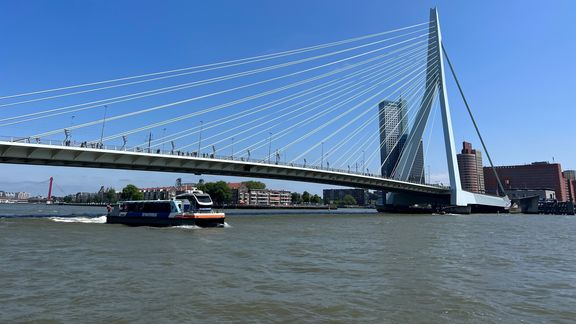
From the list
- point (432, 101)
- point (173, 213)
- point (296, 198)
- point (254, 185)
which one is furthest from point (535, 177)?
point (173, 213)

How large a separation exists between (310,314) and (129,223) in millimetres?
33212

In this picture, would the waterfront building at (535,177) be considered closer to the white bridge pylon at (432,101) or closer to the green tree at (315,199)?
the green tree at (315,199)

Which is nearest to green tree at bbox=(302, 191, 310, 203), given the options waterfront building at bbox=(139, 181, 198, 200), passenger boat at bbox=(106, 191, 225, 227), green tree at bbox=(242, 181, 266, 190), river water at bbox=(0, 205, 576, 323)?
green tree at bbox=(242, 181, 266, 190)

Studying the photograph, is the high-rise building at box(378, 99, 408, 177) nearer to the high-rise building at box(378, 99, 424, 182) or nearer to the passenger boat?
the high-rise building at box(378, 99, 424, 182)

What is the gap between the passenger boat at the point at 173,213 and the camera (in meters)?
33.2

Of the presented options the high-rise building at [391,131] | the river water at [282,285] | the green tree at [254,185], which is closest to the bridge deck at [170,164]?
the high-rise building at [391,131]

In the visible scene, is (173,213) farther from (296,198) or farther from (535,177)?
(535,177)

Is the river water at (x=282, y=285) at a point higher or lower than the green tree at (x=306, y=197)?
lower

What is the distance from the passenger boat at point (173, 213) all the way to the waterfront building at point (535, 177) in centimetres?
15860

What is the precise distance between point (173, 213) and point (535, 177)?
18074cm

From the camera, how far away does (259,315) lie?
8.07m

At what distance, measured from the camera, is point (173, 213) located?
33.8 meters

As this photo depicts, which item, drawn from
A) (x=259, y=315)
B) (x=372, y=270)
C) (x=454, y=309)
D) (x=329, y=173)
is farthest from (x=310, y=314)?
(x=329, y=173)

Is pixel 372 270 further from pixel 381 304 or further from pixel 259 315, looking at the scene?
pixel 259 315
